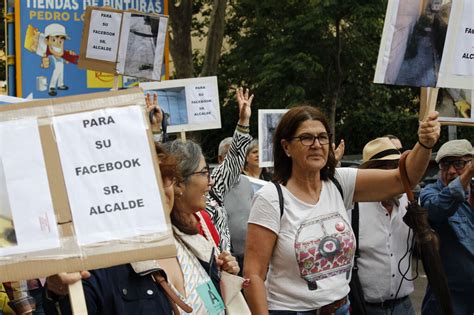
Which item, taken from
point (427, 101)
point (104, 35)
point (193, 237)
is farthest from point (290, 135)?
point (104, 35)

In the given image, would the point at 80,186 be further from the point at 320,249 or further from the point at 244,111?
the point at 244,111

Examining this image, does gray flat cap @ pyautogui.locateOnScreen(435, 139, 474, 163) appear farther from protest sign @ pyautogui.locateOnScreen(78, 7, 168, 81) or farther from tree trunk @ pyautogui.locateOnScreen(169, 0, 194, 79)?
tree trunk @ pyautogui.locateOnScreen(169, 0, 194, 79)

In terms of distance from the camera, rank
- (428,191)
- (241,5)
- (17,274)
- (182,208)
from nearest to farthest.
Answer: (17,274) → (182,208) → (428,191) → (241,5)

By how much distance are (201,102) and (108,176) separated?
5783 mm

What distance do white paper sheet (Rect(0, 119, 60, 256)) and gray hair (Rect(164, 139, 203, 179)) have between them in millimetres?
1121

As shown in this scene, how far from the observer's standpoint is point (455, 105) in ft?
17.9

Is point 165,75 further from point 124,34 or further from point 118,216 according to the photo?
point 118,216

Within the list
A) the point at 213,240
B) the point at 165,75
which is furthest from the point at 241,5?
the point at 213,240

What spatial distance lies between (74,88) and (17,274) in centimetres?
839

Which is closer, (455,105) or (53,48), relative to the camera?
(455,105)

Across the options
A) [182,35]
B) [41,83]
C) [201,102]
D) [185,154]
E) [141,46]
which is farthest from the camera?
[182,35]

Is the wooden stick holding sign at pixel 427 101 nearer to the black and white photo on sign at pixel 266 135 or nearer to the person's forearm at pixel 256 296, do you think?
the person's forearm at pixel 256 296

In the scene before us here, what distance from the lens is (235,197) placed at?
278 inches

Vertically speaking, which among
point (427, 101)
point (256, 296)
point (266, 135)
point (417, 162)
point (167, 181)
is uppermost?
point (427, 101)
